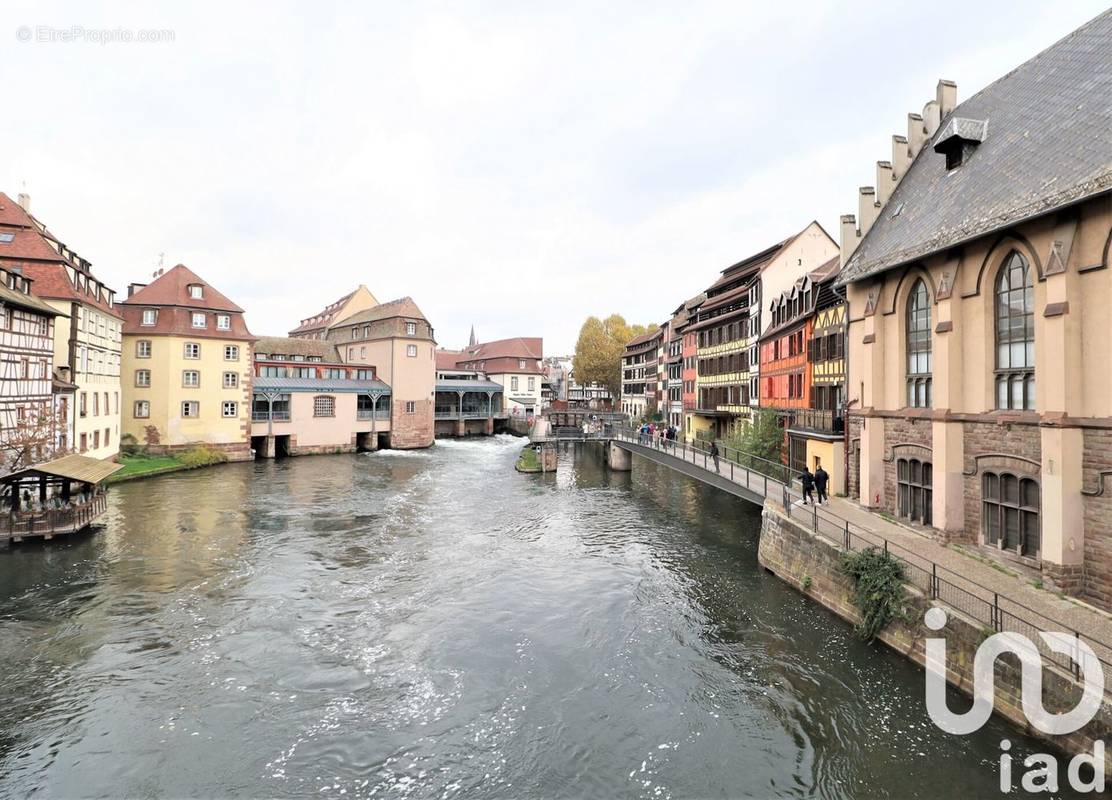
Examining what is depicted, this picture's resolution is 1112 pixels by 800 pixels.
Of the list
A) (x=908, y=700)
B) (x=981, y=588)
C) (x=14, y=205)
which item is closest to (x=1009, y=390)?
(x=981, y=588)

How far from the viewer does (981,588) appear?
38.5 ft

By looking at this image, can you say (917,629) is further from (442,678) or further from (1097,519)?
(442,678)

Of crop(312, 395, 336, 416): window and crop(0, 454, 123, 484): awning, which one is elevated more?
crop(312, 395, 336, 416): window

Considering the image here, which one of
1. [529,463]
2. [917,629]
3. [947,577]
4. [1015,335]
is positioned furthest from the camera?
[529,463]

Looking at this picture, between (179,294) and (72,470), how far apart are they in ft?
89.0

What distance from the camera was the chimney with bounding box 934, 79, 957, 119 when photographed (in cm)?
2055

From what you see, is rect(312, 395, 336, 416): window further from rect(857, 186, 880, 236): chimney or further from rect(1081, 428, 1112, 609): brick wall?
rect(1081, 428, 1112, 609): brick wall

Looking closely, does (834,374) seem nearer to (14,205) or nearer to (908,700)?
(908,700)

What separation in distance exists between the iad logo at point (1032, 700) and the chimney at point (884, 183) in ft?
50.1

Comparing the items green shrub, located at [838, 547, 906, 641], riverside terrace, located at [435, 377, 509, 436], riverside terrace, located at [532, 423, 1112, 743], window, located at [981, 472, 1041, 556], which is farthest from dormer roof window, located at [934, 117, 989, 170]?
riverside terrace, located at [435, 377, 509, 436]

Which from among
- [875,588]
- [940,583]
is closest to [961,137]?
[940,583]

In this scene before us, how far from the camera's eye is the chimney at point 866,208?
2067cm

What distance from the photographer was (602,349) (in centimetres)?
8944

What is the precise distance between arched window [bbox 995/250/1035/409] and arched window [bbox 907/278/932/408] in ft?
8.37
